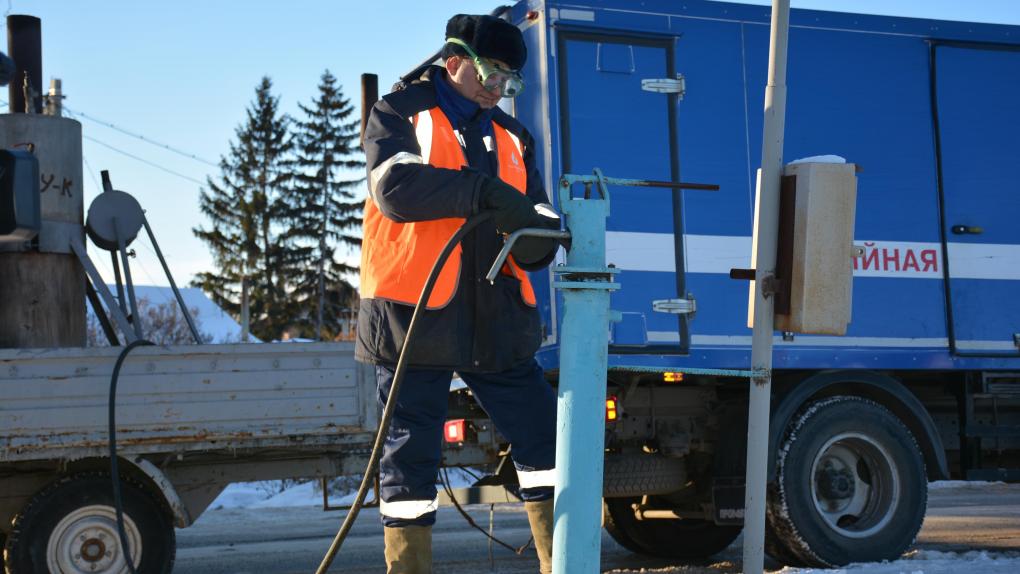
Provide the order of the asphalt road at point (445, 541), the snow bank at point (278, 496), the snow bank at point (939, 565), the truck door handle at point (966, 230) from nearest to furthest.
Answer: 1. the snow bank at point (939, 565)
2. the truck door handle at point (966, 230)
3. the asphalt road at point (445, 541)
4. the snow bank at point (278, 496)

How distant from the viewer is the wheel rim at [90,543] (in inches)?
255

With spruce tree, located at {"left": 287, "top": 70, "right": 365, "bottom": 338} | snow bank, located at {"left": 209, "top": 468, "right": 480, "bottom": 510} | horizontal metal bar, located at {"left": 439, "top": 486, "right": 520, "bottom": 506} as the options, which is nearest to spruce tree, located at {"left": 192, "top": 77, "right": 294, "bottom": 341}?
spruce tree, located at {"left": 287, "top": 70, "right": 365, "bottom": 338}

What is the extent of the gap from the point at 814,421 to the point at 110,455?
3.81 meters

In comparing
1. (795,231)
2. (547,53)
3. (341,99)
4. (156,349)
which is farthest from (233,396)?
(341,99)

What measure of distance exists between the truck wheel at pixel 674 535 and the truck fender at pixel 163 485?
2723mm

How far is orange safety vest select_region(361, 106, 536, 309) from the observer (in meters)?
4.12

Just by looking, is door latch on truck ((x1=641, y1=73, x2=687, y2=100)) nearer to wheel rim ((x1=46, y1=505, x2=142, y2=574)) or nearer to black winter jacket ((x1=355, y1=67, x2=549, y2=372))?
black winter jacket ((x1=355, y1=67, x2=549, y2=372))

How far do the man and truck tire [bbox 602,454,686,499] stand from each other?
9.10 ft

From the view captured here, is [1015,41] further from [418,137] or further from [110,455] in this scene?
[110,455]

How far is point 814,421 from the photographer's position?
23.0ft

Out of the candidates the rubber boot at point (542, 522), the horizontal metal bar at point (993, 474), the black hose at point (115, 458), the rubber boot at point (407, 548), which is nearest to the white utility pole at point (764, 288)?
the rubber boot at point (542, 522)

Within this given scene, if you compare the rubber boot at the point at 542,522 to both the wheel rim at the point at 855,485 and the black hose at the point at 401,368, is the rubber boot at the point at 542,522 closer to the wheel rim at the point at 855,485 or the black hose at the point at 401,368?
the black hose at the point at 401,368

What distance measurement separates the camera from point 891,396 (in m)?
7.35

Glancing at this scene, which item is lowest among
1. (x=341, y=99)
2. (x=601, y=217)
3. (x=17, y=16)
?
(x=601, y=217)
